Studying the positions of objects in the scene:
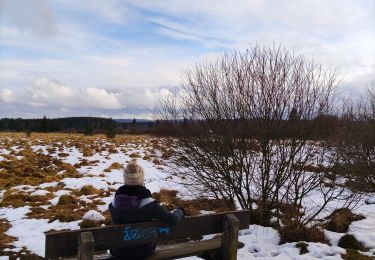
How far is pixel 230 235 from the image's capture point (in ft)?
14.6

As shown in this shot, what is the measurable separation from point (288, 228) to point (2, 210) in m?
6.64

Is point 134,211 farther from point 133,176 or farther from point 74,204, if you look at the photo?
point 74,204

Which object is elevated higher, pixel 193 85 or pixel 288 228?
pixel 193 85

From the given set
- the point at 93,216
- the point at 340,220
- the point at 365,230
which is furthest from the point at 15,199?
the point at 365,230

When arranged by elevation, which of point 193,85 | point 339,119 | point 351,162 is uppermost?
point 193,85

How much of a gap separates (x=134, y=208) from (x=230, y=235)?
124 centimetres

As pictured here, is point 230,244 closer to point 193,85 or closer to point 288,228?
point 288,228

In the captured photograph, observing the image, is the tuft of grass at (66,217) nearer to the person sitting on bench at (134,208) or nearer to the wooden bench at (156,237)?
the wooden bench at (156,237)

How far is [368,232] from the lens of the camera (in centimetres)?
747

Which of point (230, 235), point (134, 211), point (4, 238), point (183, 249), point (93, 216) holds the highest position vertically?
point (134, 211)

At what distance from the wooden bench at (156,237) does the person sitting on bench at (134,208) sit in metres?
0.10

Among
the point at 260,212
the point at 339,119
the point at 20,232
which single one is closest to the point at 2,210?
the point at 20,232

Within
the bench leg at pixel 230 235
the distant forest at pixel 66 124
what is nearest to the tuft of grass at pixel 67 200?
the bench leg at pixel 230 235

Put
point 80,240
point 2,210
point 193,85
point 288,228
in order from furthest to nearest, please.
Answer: point 2,210 → point 193,85 → point 288,228 → point 80,240
